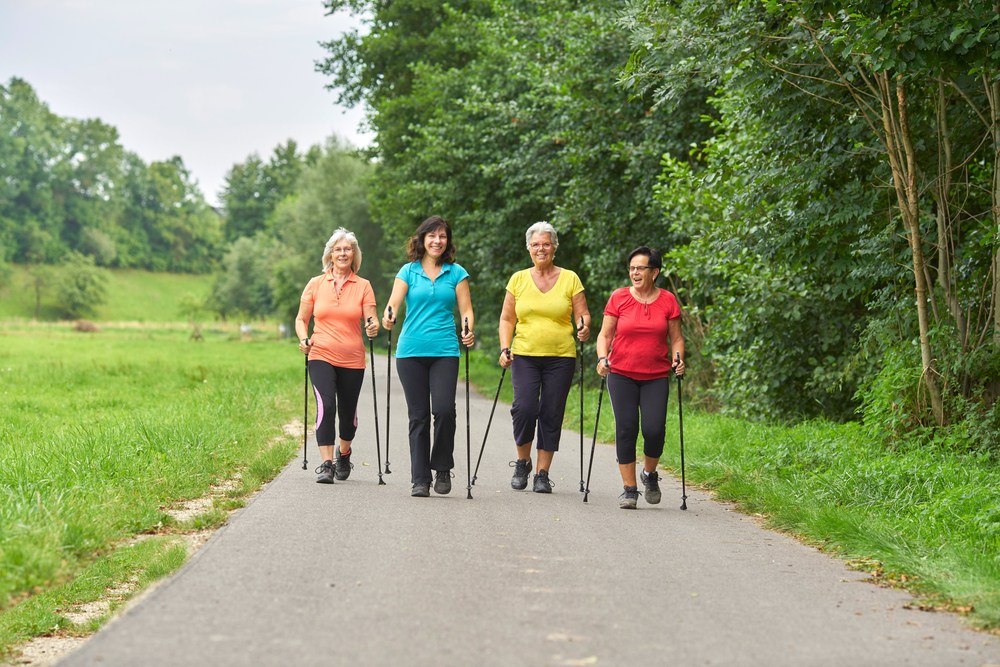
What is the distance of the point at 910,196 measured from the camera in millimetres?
8234

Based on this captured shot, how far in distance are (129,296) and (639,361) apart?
12046 centimetres

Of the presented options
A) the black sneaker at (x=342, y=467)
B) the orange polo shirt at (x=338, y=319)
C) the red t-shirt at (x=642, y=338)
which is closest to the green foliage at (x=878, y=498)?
the red t-shirt at (x=642, y=338)

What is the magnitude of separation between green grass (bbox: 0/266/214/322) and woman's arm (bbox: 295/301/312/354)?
93367mm

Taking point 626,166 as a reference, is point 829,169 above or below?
below

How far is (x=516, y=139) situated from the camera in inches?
824

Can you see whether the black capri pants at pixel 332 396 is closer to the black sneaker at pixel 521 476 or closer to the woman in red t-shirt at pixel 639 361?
the black sneaker at pixel 521 476

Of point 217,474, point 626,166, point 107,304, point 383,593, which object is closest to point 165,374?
point 626,166

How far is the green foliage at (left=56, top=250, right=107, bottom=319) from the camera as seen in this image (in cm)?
9900

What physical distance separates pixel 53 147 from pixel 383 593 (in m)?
122

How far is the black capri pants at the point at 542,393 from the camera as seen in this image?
765 cm

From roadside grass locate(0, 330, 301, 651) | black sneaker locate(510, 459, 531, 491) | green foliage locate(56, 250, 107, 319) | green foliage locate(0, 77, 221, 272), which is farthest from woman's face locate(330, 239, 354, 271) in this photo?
green foliage locate(0, 77, 221, 272)

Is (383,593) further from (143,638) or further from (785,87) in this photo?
(785,87)

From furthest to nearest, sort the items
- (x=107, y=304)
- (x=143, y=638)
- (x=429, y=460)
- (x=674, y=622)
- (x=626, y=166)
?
1. (x=107, y=304)
2. (x=626, y=166)
3. (x=429, y=460)
4. (x=674, y=622)
5. (x=143, y=638)

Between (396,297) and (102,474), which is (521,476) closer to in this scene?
(396,297)
